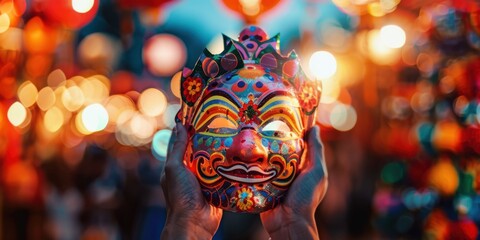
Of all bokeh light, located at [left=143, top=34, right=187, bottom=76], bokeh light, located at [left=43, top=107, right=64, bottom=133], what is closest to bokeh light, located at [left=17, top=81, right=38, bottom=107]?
bokeh light, located at [left=143, top=34, right=187, bottom=76]

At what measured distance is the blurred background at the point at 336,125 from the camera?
27.0 feet

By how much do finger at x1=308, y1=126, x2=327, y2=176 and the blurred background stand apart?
1.68 feet

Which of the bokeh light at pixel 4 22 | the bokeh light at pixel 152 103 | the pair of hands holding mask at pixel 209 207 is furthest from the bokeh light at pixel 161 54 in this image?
the bokeh light at pixel 152 103

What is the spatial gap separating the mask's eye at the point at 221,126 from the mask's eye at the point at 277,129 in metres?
0.18

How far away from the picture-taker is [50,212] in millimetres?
12773

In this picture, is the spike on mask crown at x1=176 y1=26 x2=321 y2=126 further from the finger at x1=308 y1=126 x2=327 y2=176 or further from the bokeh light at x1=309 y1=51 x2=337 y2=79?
the bokeh light at x1=309 y1=51 x2=337 y2=79

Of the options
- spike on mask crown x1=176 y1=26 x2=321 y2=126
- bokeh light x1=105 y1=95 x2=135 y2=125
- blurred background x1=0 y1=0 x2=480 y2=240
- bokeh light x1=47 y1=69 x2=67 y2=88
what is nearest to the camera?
spike on mask crown x1=176 y1=26 x2=321 y2=126

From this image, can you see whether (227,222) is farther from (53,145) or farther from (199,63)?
(199,63)

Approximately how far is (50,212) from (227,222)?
240 cm

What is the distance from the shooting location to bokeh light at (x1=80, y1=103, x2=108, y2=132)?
27.7m

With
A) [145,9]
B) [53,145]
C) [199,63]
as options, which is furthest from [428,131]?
[53,145]

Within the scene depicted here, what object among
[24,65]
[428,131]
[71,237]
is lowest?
[71,237]

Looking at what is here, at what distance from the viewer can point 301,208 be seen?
17.1 feet

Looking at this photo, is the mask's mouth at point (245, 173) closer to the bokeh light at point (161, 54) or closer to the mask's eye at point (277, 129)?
the mask's eye at point (277, 129)
